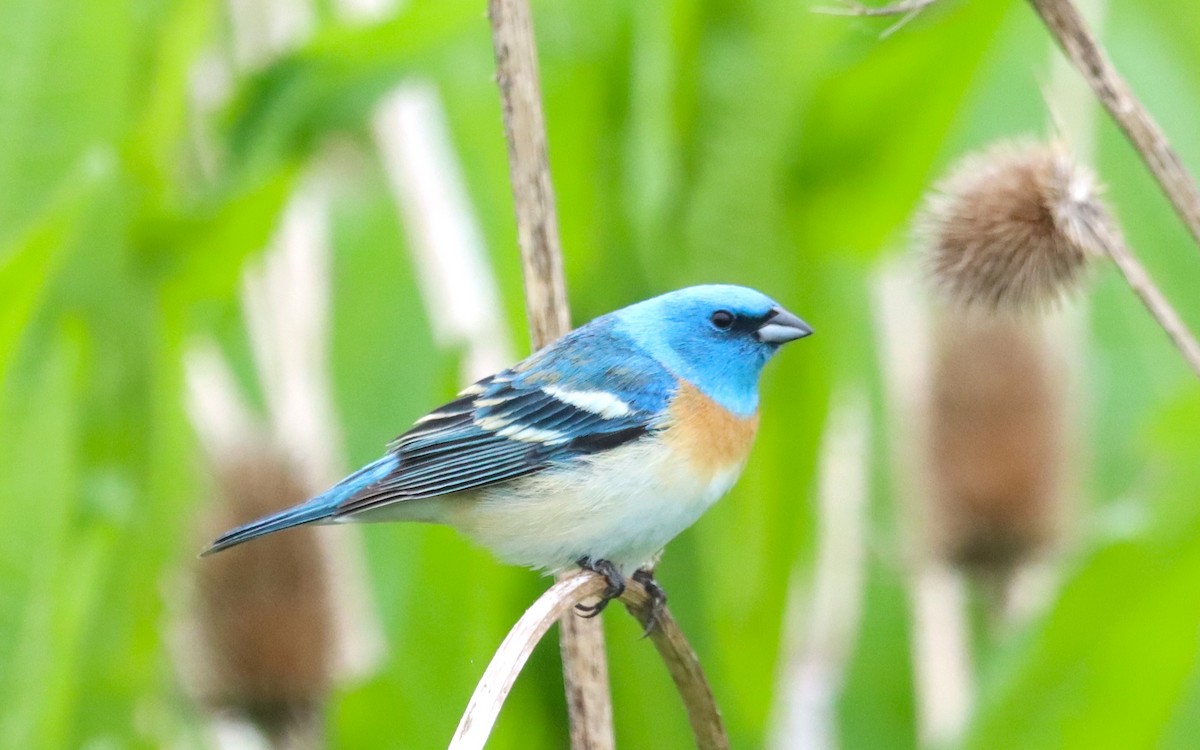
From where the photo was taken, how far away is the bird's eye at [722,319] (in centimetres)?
221

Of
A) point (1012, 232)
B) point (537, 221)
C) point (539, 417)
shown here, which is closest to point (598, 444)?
point (539, 417)

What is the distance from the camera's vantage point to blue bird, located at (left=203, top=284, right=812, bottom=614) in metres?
1.99

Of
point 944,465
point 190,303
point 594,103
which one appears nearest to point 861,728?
point 944,465

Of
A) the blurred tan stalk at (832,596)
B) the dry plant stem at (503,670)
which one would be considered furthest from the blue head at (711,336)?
the blurred tan stalk at (832,596)

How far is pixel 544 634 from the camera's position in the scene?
1662mm

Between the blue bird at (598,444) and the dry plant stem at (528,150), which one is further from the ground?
the dry plant stem at (528,150)

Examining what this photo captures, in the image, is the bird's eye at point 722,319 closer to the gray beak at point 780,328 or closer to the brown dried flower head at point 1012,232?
the gray beak at point 780,328

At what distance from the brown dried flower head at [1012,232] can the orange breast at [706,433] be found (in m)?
0.38

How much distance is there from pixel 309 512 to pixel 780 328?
75 cm

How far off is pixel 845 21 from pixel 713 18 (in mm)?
229

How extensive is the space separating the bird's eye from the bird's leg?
1.45ft

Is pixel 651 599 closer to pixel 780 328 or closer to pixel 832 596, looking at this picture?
pixel 780 328

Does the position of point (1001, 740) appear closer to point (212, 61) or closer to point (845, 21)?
point (845, 21)

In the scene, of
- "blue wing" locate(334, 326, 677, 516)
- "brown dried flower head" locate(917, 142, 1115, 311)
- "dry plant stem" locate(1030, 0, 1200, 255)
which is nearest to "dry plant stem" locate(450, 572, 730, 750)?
"blue wing" locate(334, 326, 677, 516)
